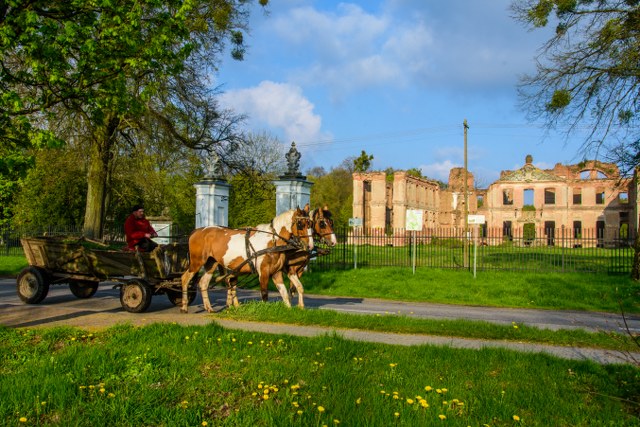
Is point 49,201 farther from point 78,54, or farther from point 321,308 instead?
point 321,308

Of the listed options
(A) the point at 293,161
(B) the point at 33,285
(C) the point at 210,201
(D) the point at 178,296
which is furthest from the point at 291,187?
(B) the point at 33,285

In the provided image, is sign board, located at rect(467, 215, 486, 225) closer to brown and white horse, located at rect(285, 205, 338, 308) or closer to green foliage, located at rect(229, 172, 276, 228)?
green foliage, located at rect(229, 172, 276, 228)

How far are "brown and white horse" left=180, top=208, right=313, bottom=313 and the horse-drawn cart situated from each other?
2.11ft

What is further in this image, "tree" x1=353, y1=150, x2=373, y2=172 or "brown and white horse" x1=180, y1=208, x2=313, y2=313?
"tree" x1=353, y1=150, x2=373, y2=172

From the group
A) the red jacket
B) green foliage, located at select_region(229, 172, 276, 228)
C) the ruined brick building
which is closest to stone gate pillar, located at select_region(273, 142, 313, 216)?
green foliage, located at select_region(229, 172, 276, 228)

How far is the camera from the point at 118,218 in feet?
128

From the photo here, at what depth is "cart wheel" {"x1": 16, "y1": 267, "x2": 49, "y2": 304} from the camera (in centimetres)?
1195

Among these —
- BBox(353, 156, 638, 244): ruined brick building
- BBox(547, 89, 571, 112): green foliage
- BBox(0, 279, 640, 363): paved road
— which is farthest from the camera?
BBox(353, 156, 638, 244): ruined brick building

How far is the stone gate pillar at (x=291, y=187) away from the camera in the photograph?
20125 mm

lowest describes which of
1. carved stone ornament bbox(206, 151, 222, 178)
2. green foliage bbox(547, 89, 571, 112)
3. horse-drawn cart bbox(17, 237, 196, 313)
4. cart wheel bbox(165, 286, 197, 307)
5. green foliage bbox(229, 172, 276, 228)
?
cart wheel bbox(165, 286, 197, 307)

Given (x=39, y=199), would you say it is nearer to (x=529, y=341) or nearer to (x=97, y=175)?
(x=97, y=175)

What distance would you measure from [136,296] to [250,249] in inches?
101

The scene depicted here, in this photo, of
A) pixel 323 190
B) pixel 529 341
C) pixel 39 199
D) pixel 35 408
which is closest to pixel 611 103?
pixel 529 341

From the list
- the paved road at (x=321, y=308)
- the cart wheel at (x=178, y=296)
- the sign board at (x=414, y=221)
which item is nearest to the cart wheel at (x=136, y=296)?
the paved road at (x=321, y=308)
